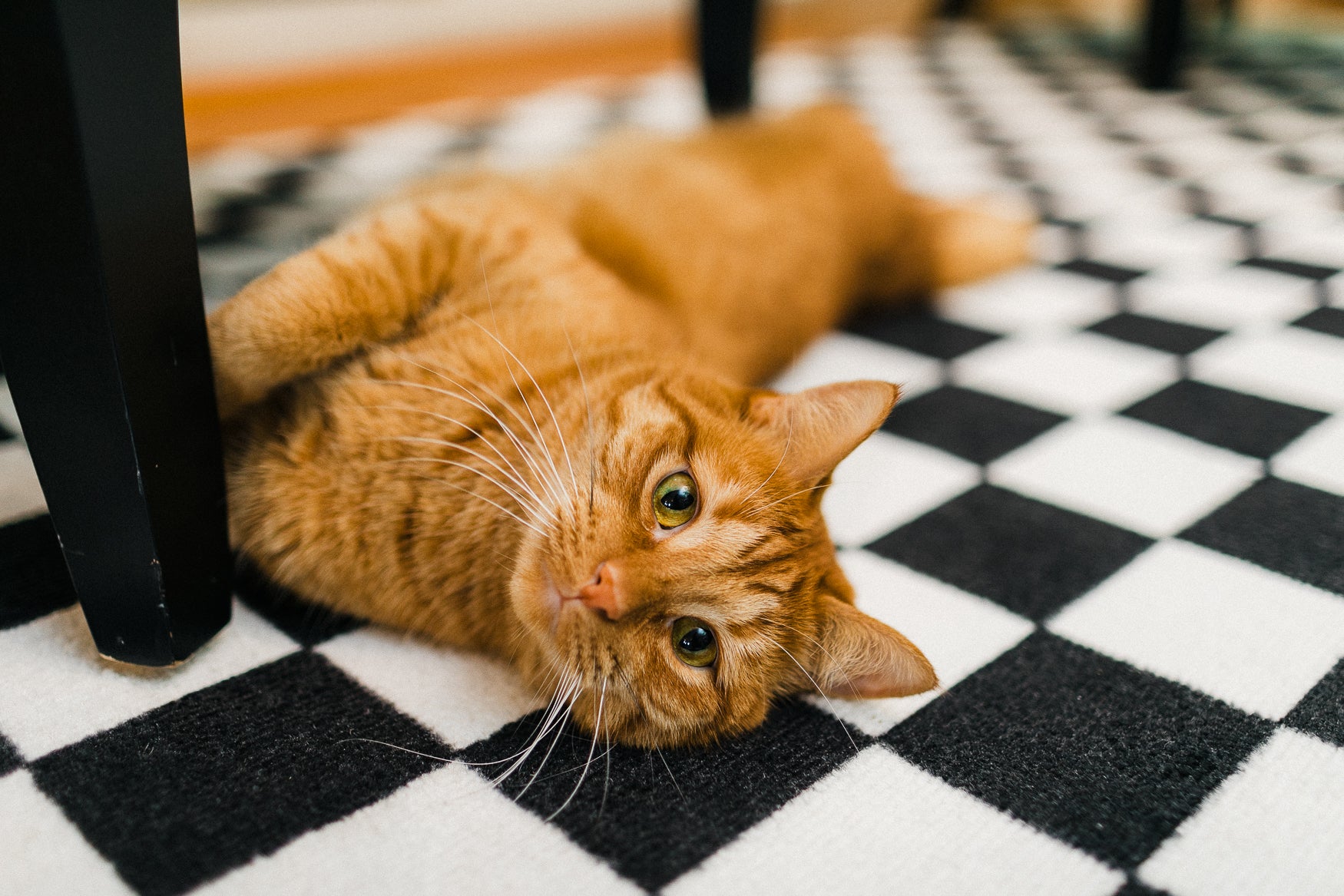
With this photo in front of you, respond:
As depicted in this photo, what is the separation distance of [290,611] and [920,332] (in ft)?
3.56

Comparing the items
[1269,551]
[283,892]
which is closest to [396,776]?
[283,892]

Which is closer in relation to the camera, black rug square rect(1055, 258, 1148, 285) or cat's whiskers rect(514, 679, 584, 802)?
cat's whiskers rect(514, 679, 584, 802)

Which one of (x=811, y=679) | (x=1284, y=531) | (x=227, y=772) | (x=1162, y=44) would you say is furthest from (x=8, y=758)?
(x=1162, y=44)

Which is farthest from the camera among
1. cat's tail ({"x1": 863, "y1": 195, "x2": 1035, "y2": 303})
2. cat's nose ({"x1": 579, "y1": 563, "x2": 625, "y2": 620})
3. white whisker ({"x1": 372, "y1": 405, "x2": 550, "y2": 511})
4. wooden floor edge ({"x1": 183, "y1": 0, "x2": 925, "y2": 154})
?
wooden floor edge ({"x1": 183, "y1": 0, "x2": 925, "y2": 154})

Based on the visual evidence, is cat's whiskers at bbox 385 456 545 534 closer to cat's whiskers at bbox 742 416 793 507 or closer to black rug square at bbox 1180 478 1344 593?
cat's whiskers at bbox 742 416 793 507

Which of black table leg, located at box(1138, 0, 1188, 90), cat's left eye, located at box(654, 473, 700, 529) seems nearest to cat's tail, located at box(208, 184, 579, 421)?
cat's left eye, located at box(654, 473, 700, 529)

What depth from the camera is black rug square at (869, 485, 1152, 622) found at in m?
0.99

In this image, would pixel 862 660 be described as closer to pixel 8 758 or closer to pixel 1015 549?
pixel 1015 549

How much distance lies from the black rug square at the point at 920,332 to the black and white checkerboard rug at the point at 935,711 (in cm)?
2

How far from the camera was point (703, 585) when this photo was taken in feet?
2.58

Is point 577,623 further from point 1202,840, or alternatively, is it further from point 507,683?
point 1202,840

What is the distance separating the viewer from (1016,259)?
6.11 feet

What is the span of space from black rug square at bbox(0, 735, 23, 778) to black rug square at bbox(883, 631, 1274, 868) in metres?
0.65

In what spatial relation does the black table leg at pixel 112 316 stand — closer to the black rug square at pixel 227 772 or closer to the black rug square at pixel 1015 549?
the black rug square at pixel 227 772
